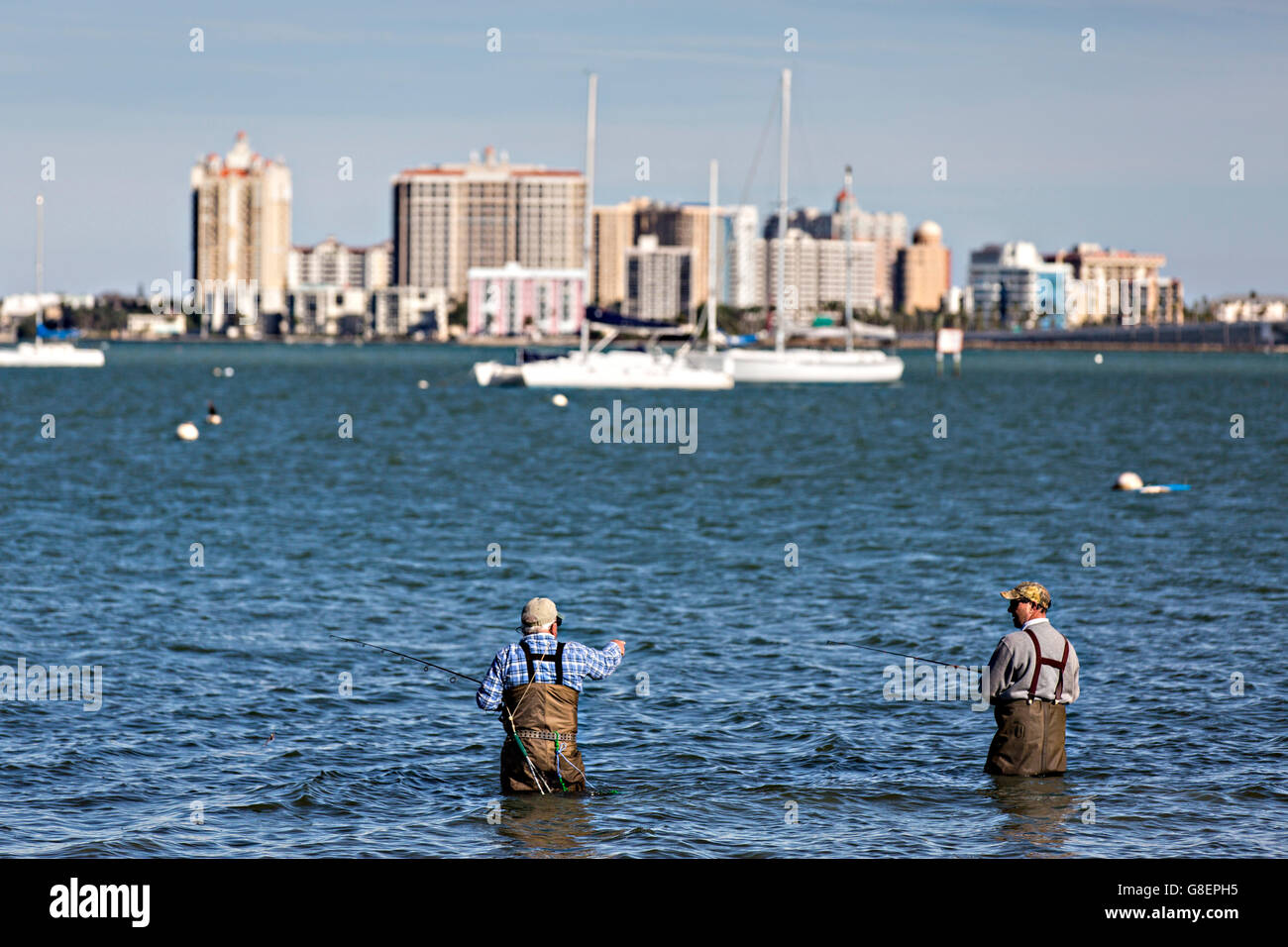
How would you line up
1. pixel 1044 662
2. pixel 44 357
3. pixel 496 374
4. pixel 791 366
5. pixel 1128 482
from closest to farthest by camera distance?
pixel 1044 662
pixel 1128 482
pixel 791 366
pixel 496 374
pixel 44 357

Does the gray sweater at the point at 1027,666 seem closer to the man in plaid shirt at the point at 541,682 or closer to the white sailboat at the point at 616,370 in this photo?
the man in plaid shirt at the point at 541,682

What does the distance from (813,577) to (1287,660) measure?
401 inches

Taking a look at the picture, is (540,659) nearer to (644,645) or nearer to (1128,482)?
(644,645)

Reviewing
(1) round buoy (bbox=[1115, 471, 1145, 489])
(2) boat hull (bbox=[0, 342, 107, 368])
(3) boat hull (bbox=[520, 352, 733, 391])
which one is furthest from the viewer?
(2) boat hull (bbox=[0, 342, 107, 368])

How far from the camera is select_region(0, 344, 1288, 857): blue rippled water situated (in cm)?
1473

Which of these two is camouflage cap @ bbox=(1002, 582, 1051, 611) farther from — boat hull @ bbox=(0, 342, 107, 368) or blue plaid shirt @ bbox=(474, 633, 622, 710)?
boat hull @ bbox=(0, 342, 107, 368)

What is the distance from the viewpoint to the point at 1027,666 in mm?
14047

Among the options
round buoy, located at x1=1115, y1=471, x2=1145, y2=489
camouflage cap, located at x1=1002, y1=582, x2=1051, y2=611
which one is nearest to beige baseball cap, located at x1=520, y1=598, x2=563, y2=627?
camouflage cap, located at x1=1002, y1=582, x2=1051, y2=611

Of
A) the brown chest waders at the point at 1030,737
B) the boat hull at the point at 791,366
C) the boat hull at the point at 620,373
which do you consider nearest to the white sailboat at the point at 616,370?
the boat hull at the point at 620,373

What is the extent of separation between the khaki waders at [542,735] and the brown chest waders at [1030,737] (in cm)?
379

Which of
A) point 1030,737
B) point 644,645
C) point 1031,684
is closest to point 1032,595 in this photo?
point 1031,684

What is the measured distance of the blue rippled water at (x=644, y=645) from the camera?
14.7 meters

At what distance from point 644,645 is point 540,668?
1006 centimetres

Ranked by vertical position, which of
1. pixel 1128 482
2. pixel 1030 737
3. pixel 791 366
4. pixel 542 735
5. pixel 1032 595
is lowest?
pixel 1030 737
